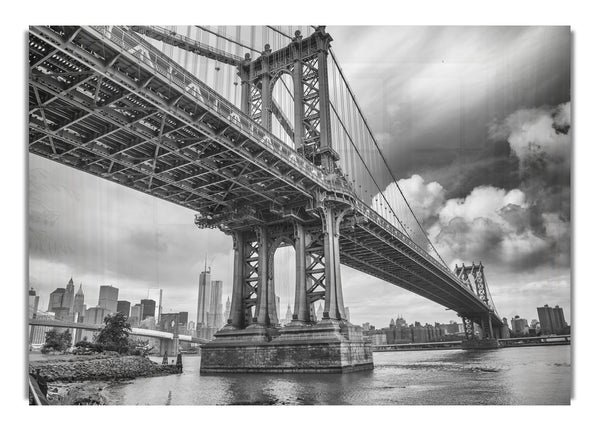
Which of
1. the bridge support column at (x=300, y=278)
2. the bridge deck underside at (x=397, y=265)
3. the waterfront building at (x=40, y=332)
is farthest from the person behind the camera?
the bridge deck underside at (x=397, y=265)

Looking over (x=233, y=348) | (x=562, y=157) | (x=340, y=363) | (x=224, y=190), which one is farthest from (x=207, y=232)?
(x=562, y=157)

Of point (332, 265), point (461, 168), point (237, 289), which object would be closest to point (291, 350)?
point (332, 265)

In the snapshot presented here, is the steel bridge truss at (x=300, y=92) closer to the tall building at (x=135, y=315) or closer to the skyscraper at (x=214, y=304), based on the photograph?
the skyscraper at (x=214, y=304)

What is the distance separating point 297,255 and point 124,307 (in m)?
19.9

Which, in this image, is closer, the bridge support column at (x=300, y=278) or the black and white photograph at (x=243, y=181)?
the black and white photograph at (x=243, y=181)

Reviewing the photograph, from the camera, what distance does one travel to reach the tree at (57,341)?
16.5 m

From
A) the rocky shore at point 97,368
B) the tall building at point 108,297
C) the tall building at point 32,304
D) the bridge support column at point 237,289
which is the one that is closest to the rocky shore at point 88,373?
the rocky shore at point 97,368

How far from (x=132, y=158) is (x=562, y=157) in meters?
23.2

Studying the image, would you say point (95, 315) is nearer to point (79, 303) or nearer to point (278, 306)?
point (79, 303)

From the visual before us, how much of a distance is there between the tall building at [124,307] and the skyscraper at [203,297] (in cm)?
507

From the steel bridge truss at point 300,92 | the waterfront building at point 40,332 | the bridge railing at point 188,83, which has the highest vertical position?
the steel bridge truss at point 300,92

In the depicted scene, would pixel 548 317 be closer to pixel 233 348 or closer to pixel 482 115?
pixel 482 115

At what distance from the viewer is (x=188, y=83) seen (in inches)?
825

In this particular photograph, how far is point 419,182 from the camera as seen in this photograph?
21156mm
